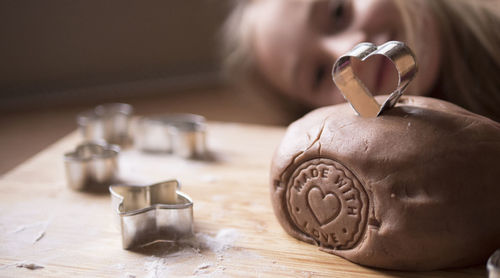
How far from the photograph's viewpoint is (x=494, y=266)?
607mm

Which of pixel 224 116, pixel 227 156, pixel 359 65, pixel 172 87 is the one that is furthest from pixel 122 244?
pixel 172 87

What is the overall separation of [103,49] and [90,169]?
1136 mm

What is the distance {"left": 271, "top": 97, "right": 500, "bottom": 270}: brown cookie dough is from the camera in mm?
660

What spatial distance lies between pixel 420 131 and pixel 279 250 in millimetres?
261

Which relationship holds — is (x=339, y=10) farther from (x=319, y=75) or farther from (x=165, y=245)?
(x=165, y=245)

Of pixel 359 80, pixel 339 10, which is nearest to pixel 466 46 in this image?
pixel 339 10

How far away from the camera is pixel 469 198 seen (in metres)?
0.66

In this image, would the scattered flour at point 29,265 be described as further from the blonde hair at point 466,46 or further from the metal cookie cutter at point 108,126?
the blonde hair at point 466,46

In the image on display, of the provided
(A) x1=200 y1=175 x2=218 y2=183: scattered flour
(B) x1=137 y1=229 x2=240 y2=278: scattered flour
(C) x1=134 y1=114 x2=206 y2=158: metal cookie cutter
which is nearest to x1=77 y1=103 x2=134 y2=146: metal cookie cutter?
(C) x1=134 y1=114 x2=206 y2=158: metal cookie cutter

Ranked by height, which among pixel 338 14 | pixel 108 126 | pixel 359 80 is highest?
pixel 338 14

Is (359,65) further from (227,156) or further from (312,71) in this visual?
(227,156)

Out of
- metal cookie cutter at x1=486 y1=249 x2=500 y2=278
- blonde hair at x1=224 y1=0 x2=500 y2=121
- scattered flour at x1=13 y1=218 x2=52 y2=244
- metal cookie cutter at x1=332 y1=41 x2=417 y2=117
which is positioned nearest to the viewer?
metal cookie cutter at x1=486 y1=249 x2=500 y2=278

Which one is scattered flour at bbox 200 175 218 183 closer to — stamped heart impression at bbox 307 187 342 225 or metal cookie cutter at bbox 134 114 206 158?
metal cookie cutter at bbox 134 114 206 158

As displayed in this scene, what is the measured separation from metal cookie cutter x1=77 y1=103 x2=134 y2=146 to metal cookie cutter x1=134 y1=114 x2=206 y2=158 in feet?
0.23
